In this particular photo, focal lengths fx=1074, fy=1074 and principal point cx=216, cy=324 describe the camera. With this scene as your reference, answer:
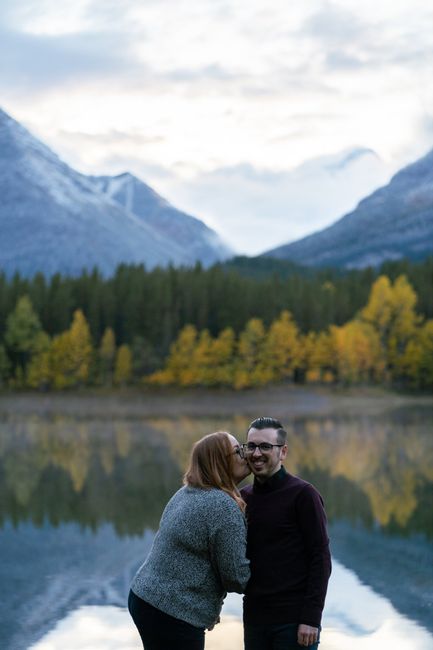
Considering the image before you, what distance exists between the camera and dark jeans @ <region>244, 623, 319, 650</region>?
5.90m

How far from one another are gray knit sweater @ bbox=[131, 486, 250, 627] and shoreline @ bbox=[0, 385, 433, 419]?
195 ft

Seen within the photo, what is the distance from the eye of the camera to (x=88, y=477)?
26562 millimetres

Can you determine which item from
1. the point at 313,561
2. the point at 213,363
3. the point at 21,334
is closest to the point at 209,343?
the point at 213,363

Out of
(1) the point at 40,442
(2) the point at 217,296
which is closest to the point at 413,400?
(2) the point at 217,296

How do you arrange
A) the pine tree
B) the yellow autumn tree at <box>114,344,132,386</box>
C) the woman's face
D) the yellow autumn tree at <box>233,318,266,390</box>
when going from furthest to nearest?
the pine tree, the yellow autumn tree at <box>114,344,132,386</box>, the yellow autumn tree at <box>233,318,266,390</box>, the woman's face

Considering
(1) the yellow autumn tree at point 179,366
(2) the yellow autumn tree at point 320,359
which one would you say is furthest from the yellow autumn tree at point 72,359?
(2) the yellow autumn tree at point 320,359

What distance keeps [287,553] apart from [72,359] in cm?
8382

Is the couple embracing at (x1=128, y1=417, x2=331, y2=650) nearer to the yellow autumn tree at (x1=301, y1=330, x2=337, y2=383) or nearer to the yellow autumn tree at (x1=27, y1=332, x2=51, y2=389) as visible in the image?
the yellow autumn tree at (x1=301, y1=330, x2=337, y2=383)

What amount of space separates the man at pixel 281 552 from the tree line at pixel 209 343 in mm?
79381

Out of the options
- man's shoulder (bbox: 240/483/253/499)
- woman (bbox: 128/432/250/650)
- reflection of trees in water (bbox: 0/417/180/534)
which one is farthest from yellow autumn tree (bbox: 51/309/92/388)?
woman (bbox: 128/432/250/650)

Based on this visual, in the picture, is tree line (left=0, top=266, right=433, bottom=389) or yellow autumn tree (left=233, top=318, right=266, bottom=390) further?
tree line (left=0, top=266, right=433, bottom=389)

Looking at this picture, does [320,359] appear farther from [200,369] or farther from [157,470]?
[157,470]

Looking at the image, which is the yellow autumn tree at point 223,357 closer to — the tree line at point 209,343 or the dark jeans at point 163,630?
the tree line at point 209,343

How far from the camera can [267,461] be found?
19.5 ft
